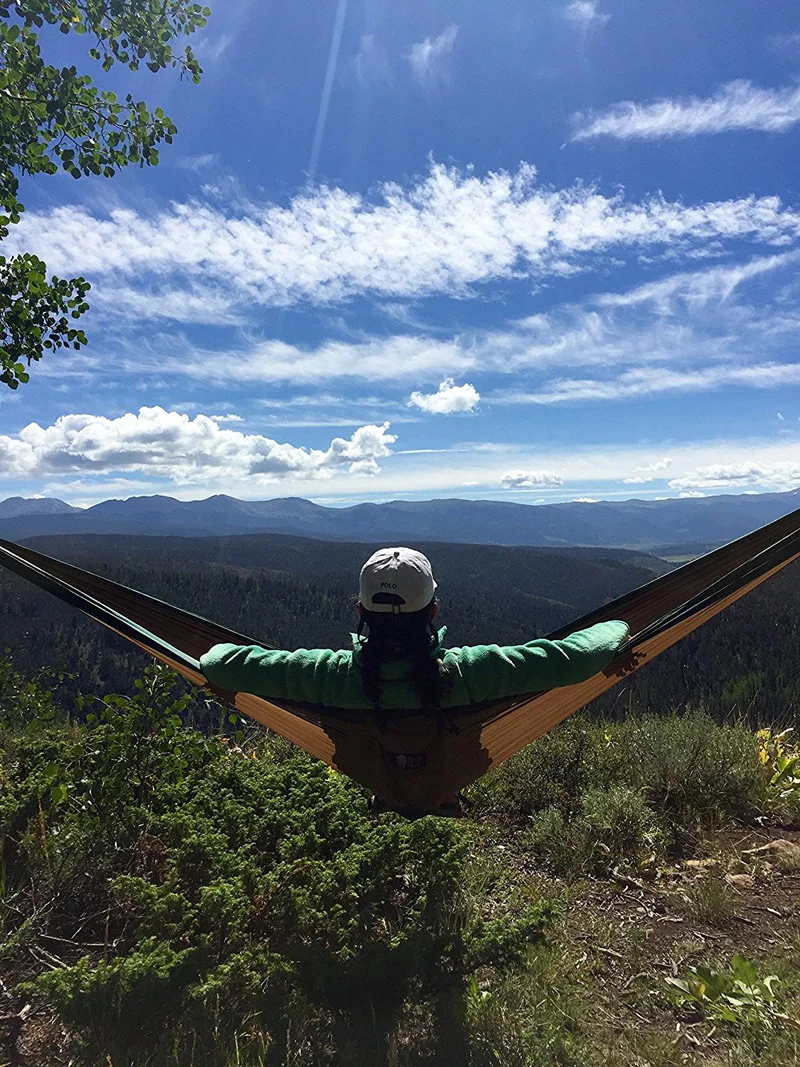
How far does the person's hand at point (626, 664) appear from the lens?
5.74 ft

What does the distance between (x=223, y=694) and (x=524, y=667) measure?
92 cm

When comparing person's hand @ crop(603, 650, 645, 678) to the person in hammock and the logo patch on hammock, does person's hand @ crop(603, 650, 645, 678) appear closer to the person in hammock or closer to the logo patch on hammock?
the person in hammock

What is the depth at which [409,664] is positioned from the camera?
1.56 meters

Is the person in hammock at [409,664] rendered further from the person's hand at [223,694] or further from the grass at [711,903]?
the grass at [711,903]

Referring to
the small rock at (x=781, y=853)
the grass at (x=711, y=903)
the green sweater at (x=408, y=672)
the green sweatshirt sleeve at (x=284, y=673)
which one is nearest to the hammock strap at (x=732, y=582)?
the green sweater at (x=408, y=672)

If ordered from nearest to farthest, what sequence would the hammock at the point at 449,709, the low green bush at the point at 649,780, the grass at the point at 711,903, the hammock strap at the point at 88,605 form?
the hammock at the point at 449,709
the hammock strap at the point at 88,605
the grass at the point at 711,903
the low green bush at the point at 649,780

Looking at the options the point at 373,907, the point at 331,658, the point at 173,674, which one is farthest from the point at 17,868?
the point at 331,658

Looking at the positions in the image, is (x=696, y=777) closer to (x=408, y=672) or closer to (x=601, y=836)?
(x=601, y=836)

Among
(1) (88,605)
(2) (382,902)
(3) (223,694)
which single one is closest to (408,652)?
(3) (223,694)

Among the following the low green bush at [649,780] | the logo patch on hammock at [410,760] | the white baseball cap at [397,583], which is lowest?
the low green bush at [649,780]

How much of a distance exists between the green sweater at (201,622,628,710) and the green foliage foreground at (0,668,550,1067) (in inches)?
21.8

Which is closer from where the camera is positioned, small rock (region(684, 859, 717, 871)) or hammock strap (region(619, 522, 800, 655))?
hammock strap (region(619, 522, 800, 655))

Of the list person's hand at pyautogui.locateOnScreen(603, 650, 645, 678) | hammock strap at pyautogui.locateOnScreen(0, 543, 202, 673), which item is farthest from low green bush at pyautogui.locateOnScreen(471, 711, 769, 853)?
hammock strap at pyautogui.locateOnScreen(0, 543, 202, 673)

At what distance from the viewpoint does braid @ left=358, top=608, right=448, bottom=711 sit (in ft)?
5.06
